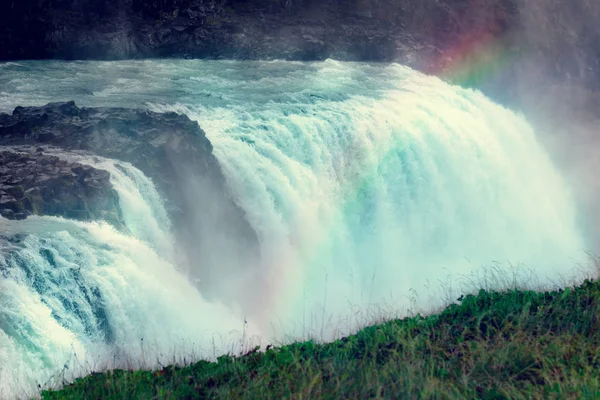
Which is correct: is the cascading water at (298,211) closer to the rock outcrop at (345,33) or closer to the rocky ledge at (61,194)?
the rocky ledge at (61,194)

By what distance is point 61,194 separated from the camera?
10672 millimetres

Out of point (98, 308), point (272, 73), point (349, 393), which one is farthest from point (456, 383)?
point (272, 73)

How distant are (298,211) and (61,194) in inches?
208

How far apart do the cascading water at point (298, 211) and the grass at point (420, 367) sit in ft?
8.39

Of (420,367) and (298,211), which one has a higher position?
(420,367)

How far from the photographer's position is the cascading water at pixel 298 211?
29.7 feet

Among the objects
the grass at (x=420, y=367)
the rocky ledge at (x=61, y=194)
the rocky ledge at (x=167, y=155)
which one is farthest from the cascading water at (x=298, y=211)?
the grass at (x=420, y=367)

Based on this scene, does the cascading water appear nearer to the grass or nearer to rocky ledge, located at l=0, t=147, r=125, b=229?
rocky ledge, located at l=0, t=147, r=125, b=229

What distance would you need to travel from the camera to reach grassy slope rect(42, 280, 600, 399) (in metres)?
4.67

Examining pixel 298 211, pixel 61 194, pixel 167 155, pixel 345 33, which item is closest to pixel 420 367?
pixel 61 194

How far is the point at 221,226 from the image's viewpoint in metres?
13.3

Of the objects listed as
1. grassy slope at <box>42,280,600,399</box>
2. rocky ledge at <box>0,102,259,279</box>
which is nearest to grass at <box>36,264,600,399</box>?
grassy slope at <box>42,280,600,399</box>

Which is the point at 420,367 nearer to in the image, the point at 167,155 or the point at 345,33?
the point at 167,155

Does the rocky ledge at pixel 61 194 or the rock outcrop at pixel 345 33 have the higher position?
the rock outcrop at pixel 345 33
